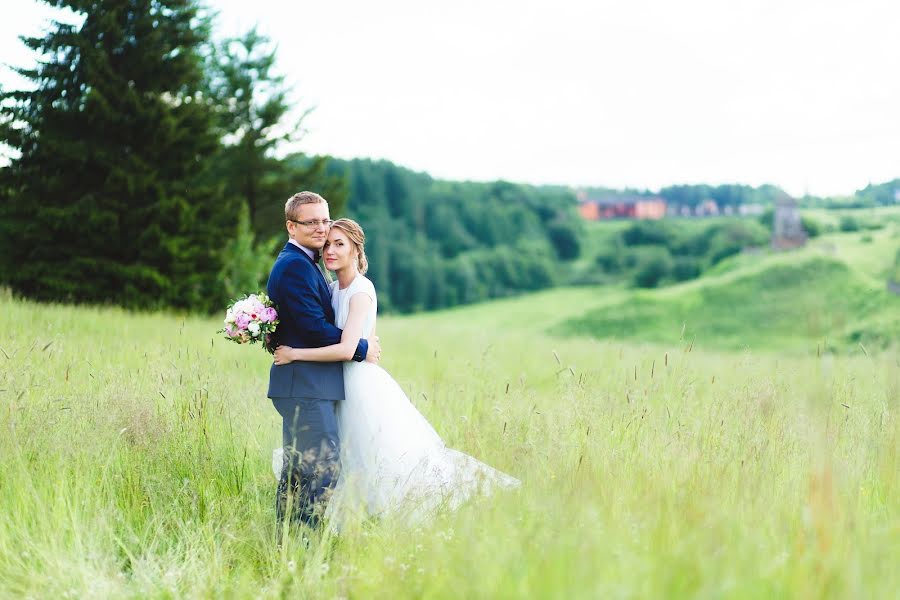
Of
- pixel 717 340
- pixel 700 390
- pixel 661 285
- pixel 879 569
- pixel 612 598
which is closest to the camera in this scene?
pixel 612 598

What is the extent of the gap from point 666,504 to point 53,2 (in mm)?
18247

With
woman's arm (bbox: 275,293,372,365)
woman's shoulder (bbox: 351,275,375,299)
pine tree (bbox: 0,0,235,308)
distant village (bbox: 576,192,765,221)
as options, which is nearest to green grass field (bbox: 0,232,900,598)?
woman's arm (bbox: 275,293,372,365)

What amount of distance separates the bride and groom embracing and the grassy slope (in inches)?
1466

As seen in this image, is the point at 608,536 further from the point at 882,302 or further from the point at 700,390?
the point at 882,302

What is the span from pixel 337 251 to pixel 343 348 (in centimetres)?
64

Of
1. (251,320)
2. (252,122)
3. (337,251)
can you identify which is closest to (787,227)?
(252,122)

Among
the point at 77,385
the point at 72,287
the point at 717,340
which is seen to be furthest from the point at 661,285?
the point at 77,385

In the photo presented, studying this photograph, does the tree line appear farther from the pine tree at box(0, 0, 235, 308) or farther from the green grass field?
the green grass field

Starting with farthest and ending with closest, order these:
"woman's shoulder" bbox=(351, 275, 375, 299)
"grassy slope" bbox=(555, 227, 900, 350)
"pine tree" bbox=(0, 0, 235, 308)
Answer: "grassy slope" bbox=(555, 227, 900, 350)
"pine tree" bbox=(0, 0, 235, 308)
"woman's shoulder" bbox=(351, 275, 375, 299)

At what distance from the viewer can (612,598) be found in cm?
246

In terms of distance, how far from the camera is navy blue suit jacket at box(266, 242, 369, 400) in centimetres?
443

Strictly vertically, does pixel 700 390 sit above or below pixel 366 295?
below

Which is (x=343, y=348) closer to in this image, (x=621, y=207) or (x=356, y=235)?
(x=356, y=235)

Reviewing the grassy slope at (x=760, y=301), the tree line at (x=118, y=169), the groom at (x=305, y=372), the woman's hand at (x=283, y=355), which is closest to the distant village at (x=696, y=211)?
the grassy slope at (x=760, y=301)
